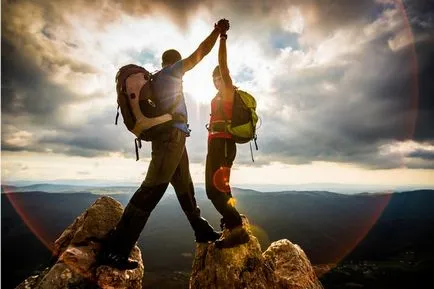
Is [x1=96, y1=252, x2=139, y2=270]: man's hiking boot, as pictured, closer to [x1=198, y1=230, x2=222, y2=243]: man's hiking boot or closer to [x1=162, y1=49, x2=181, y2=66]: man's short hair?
[x1=198, y1=230, x2=222, y2=243]: man's hiking boot

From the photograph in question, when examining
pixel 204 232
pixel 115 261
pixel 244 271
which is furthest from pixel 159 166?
pixel 244 271

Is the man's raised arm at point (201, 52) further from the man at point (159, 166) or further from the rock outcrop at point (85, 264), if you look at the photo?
the rock outcrop at point (85, 264)

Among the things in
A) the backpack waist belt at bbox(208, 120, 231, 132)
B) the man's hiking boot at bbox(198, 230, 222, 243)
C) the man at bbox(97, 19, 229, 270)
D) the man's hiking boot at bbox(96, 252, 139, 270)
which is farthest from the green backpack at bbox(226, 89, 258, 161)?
the man's hiking boot at bbox(96, 252, 139, 270)

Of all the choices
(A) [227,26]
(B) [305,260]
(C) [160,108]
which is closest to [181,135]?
(C) [160,108]

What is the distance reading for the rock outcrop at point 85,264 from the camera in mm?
5434

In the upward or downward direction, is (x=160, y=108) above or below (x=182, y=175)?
above

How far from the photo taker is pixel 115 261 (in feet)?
18.6

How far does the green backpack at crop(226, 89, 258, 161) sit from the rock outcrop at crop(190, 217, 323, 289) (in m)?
2.27

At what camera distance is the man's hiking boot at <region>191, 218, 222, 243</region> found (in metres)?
7.38

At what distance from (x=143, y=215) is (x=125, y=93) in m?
2.13

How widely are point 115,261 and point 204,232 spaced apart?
235 centimetres

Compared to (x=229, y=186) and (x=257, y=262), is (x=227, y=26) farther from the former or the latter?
(x=257, y=262)

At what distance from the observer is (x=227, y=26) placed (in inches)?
235

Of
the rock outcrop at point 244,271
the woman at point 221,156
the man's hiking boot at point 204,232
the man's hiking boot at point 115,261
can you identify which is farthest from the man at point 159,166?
the rock outcrop at point 244,271
